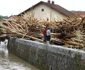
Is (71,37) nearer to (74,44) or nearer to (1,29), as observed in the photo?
(74,44)

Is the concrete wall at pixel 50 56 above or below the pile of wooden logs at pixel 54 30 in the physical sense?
below

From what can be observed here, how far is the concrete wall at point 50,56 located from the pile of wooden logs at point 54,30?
116 cm

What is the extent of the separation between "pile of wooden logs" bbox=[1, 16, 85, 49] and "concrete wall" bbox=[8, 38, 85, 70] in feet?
3.81

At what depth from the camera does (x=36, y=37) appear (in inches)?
917

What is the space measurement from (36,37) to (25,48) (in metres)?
1.88

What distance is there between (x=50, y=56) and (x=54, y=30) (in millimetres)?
5816

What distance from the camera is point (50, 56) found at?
16.1 m

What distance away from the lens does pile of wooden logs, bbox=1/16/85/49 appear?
18.0m

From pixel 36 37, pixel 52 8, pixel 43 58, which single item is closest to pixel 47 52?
pixel 43 58

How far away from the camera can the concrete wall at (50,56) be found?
13.1m

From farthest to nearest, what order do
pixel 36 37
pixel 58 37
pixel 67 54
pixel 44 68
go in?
pixel 36 37 → pixel 58 37 → pixel 44 68 → pixel 67 54

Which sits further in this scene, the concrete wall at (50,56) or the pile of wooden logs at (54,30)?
the pile of wooden logs at (54,30)

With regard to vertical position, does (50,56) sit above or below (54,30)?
below

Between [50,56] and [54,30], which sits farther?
[54,30]
